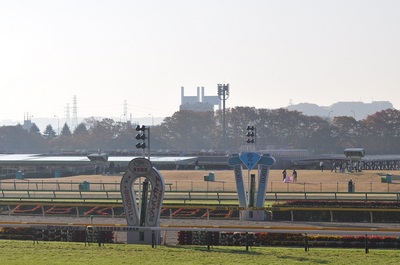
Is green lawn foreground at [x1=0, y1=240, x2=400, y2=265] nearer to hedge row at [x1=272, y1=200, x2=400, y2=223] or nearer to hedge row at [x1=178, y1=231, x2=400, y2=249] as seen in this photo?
hedge row at [x1=178, y1=231, x2=400, y2=249]

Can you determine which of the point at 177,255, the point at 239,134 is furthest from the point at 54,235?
the point at 239,134

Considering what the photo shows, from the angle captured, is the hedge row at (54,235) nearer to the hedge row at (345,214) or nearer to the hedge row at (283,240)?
the hedge row at (283,240)

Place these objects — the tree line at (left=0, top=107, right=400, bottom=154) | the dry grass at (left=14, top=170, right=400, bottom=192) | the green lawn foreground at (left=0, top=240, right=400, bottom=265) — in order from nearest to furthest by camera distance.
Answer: the green lawn foreground at (left=0, top=240, right=400, bottom=265)
the dry grass at (left=14, top=170, right=400, bottom=192)
the tree line at (left=0, top=107, right=400, bottom=154)

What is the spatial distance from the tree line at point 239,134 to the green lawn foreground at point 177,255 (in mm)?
110264

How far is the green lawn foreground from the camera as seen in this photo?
81.4ft

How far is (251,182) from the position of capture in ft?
144

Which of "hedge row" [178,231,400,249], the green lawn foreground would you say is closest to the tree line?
"hedge row" [178,231,400,249]

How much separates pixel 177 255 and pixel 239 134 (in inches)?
5269

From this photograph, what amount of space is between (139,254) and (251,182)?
705 inches

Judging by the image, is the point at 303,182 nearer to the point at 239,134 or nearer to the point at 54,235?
the point at 54,235

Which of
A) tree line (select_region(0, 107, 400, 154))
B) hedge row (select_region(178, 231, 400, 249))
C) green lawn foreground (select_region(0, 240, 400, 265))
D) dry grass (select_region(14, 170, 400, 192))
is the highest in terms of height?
tree line (select_region(0, 107, 400, 154))

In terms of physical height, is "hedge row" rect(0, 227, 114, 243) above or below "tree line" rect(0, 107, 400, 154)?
below

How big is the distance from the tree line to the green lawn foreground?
11026cm

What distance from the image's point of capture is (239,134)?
159875mm
